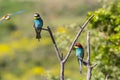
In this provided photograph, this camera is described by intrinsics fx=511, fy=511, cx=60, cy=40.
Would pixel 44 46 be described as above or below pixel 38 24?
below

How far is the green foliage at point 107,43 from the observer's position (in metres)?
12.7

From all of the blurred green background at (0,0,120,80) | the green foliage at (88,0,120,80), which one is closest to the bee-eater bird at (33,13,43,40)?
the blurred green background at (0,0,120,80)

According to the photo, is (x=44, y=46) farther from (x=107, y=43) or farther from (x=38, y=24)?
(x=38, y=24)

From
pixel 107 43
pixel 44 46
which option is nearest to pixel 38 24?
pixel 107 43

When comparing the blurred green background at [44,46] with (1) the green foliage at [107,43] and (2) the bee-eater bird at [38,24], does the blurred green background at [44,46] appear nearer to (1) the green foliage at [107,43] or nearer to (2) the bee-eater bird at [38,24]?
(1) the green foliage at [107,43]

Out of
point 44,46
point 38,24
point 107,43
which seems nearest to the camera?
point 38,24

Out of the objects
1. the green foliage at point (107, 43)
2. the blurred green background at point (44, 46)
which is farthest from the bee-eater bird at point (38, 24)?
the green foliage at point (107, 43)

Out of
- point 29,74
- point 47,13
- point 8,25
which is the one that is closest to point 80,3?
point 47,13

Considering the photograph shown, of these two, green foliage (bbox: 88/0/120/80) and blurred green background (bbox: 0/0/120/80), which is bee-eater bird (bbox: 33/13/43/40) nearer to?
blurred green background (bbox: 0/0/120/80)

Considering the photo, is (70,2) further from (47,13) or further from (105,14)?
(105,14)

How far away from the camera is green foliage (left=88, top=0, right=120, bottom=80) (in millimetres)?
12734

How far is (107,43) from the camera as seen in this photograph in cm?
1327

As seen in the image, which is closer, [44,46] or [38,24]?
[38,24]

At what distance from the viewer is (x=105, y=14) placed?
1306cm
